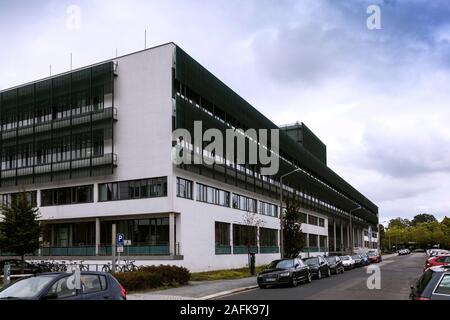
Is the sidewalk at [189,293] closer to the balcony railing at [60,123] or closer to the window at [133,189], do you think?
the window at [133,189]

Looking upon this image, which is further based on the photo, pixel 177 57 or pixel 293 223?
pixel 293 223

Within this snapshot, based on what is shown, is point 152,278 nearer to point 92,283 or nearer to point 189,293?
point 189,293

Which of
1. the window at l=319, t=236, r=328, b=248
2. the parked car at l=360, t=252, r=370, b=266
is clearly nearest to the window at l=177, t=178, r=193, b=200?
the parked car at l=360, t=252, r=370, b=266

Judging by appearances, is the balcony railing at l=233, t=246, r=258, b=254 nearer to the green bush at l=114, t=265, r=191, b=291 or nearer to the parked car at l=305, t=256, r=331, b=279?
the parked car at l=305, t=256, r=331, b=279

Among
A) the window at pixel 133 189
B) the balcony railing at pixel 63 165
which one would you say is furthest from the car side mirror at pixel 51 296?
the balcony railing at pixel 63 165

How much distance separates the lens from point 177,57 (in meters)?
40.2

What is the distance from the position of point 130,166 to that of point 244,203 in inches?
576

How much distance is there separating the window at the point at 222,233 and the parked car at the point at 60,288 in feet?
108

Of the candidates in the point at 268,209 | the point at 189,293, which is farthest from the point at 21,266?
the point at 268,209

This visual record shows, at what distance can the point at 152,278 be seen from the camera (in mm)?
25922

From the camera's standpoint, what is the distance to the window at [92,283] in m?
11.7
